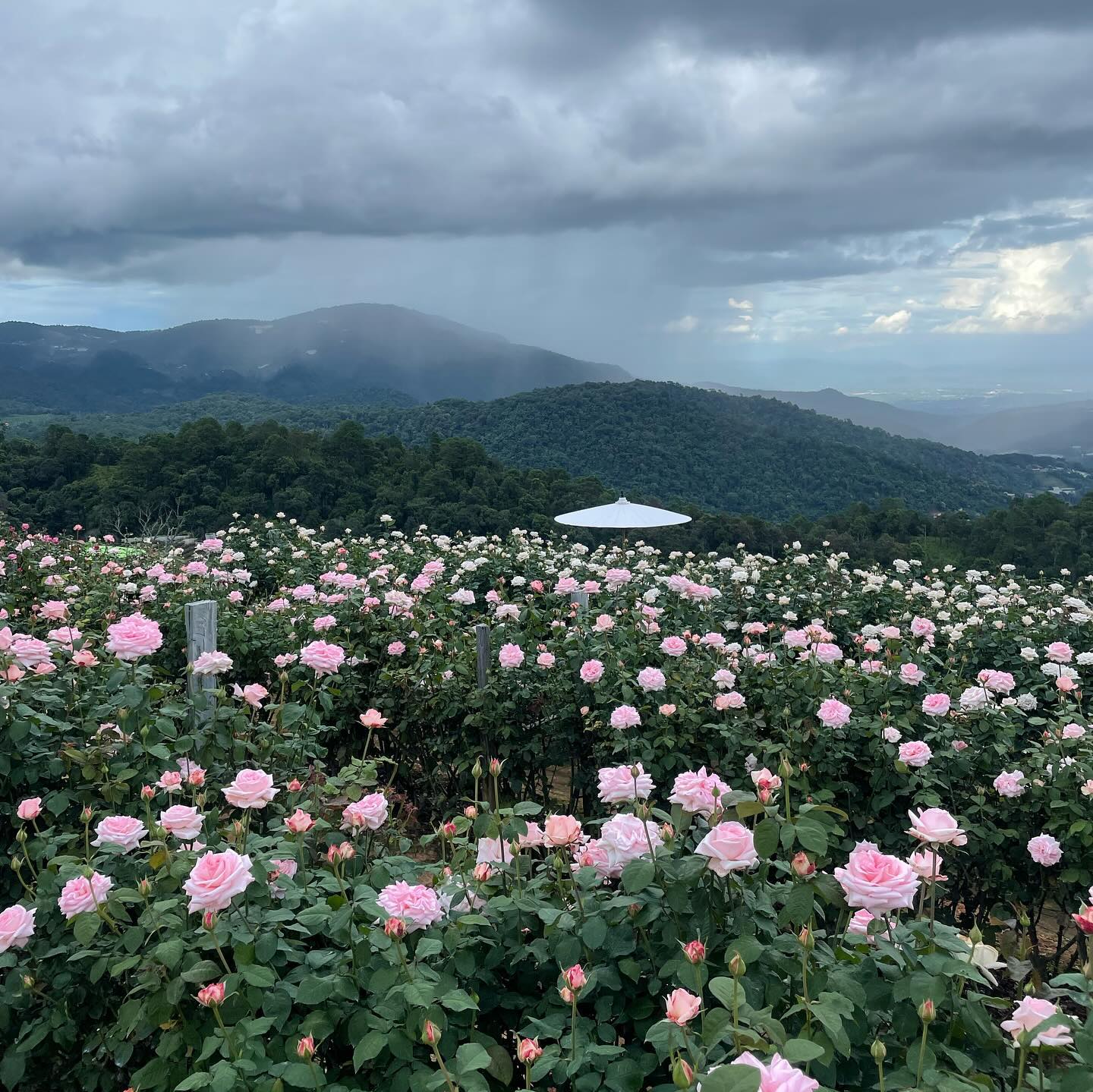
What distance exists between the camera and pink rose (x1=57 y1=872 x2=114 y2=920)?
155 cm

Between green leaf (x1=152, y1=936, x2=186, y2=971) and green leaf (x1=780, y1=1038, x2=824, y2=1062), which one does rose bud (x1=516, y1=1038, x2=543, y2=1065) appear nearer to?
green leaf (x1=780, y1=1038, x2=824, y2=1062)

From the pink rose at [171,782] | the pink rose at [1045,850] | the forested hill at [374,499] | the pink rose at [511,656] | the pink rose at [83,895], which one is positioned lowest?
the forested hill at [374,499]

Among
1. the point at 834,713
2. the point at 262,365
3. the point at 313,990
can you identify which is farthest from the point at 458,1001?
the point at 262,365

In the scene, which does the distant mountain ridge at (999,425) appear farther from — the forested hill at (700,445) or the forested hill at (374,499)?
the forested hill at (374,499)

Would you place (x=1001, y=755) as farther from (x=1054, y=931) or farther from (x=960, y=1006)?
(x=960, y=1006)

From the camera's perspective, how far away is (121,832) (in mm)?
1724

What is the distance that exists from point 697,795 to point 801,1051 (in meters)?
0.51

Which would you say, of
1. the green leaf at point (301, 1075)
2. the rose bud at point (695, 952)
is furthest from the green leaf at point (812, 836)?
the green leaf at point (301, 1075)

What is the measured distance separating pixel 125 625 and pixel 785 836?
1.92m

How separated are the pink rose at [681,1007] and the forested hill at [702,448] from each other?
133 ft

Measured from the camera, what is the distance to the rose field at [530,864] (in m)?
1.27

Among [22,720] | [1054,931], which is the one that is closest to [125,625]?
[22,720]

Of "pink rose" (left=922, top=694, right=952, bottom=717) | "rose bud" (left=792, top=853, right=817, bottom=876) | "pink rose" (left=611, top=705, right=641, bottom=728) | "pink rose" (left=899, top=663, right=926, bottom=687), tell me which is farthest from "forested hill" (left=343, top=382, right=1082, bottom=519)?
"rose bud" (left=792, top=853, right=817, bottom=876)

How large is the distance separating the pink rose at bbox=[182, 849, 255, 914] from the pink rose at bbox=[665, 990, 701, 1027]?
705 mm
